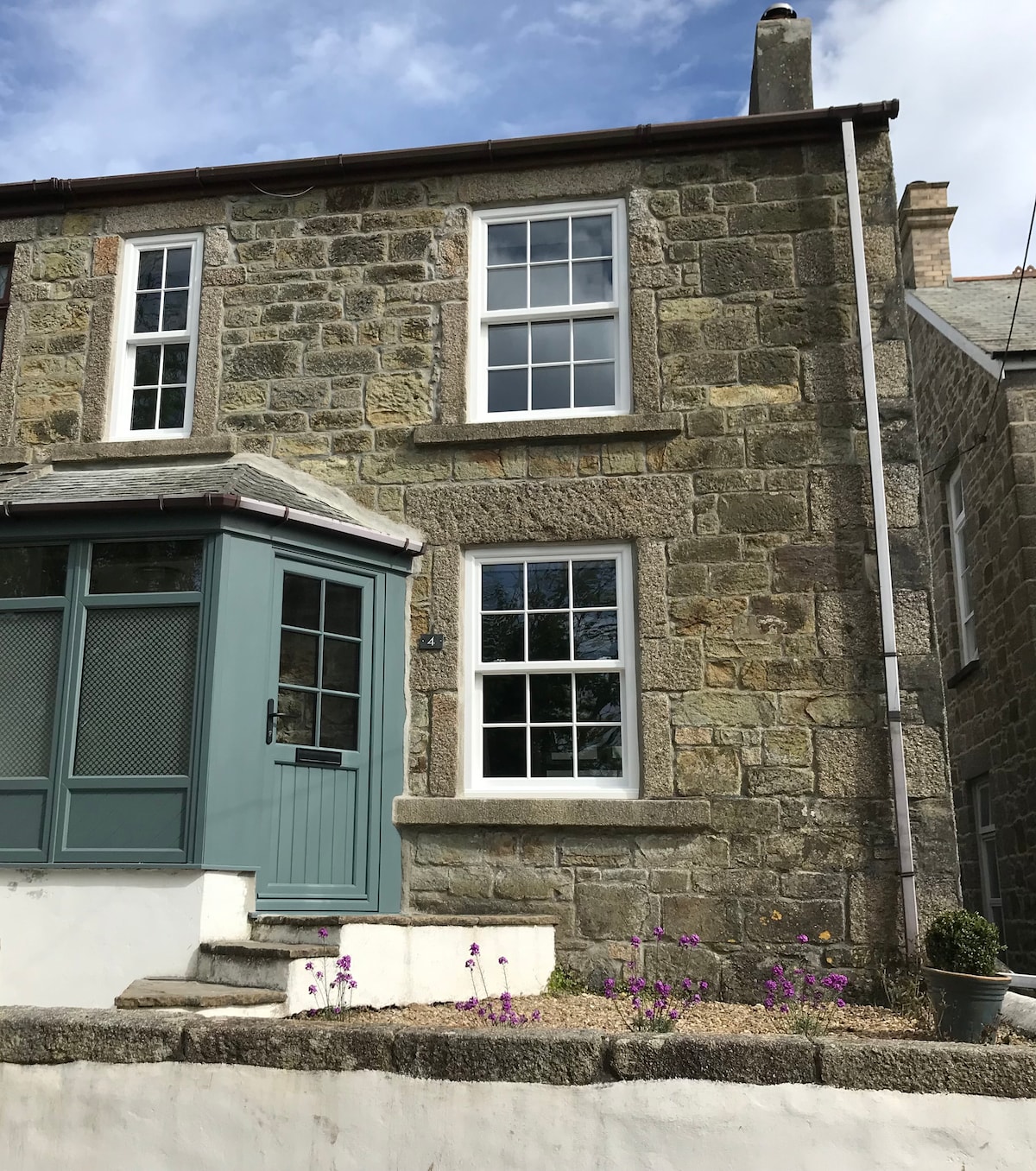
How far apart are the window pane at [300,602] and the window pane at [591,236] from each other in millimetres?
3123

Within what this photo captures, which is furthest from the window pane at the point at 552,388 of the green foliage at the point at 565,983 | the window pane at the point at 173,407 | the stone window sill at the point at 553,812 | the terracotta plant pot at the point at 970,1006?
the terracotta plant pot at the point at 970,1006

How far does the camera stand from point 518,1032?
4012mm

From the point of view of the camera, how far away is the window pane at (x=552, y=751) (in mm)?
7430

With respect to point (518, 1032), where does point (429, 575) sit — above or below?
above

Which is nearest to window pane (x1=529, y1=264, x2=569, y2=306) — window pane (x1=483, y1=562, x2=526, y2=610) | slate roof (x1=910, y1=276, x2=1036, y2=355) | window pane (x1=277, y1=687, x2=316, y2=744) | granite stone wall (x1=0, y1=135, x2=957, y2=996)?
granite stone wall (x1=0, y1=135, x2=957, y2=996)

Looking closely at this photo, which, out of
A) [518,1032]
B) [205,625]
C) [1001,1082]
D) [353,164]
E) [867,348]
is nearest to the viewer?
[1001,1082]

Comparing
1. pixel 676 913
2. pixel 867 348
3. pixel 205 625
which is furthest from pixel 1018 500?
pixel 205 625

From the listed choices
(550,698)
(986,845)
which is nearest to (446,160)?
(550,698)

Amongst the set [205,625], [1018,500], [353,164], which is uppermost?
[353,164]

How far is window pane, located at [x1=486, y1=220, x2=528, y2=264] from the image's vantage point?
331 inches

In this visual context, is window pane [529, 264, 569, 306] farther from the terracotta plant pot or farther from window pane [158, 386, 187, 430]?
the terracotta plant pot

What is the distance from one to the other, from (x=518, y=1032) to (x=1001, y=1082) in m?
1.60

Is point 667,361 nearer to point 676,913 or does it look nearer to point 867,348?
point 867,348

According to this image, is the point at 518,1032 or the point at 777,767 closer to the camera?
the point at 518,1032
